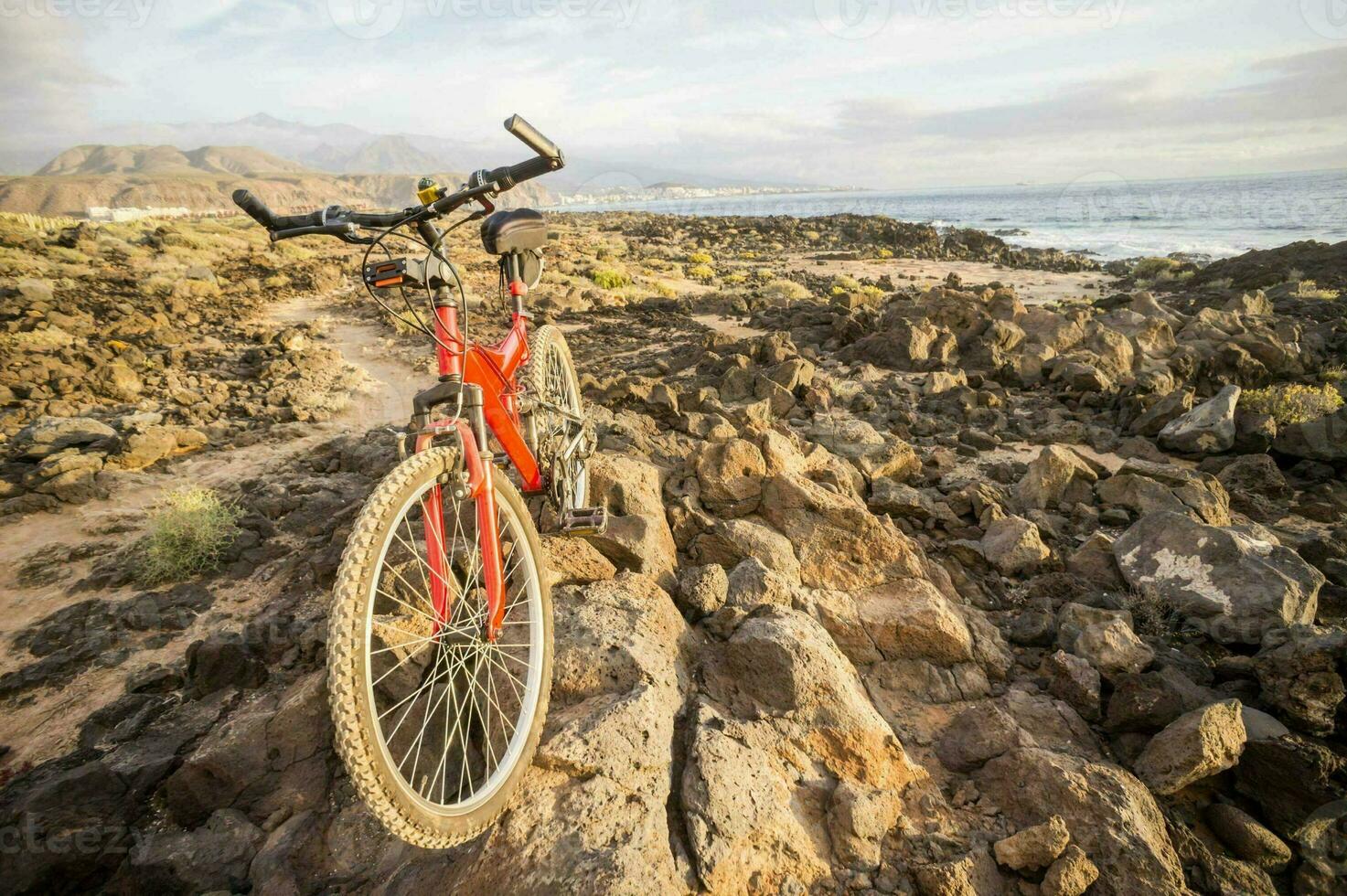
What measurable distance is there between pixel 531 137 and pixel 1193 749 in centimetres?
394

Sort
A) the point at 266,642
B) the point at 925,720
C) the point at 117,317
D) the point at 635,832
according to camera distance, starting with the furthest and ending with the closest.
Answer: the point at 117,317, the point at 266,642, the point at 925,720, the point at 635,832

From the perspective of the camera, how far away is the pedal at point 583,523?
134 inches

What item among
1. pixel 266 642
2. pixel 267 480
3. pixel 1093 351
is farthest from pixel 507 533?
pixel 1093 351

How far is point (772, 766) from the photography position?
2537 mm

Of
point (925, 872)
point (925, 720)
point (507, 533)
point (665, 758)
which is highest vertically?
point (507, 533)

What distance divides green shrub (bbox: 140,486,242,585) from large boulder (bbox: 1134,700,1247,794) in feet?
21.1

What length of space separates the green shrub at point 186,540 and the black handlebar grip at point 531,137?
14.9 feet

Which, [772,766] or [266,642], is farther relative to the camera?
[266,642]

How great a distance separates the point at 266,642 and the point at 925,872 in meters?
3.80

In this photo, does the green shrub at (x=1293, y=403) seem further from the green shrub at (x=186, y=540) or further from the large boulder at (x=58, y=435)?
the large boulder at (x=58, y=435)

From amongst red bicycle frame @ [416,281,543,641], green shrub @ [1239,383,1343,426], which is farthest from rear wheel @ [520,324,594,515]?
green shrub @ [1239,383,1343,426]

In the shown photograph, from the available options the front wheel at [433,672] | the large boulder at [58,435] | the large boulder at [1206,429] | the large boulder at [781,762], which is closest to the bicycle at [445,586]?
the front wheel at [433,672]

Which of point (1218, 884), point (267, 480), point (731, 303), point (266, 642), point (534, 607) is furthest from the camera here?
point (731, 303)

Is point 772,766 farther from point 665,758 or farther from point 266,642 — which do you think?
point 266,642
